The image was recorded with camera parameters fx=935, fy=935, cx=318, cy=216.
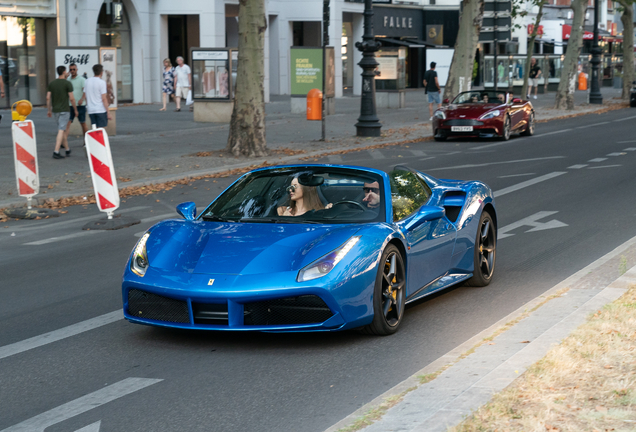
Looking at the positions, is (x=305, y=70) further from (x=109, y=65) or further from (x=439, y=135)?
(x=109, y=65)

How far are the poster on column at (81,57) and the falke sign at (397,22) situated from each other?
32752mm

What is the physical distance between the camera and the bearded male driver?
659 cm

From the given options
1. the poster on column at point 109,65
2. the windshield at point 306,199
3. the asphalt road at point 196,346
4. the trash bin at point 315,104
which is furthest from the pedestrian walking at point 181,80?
the windshield at point 306,199

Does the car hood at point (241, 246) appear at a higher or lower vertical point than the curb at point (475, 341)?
higher

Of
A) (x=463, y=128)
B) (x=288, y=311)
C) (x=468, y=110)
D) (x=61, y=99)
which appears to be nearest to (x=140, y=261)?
(x=288, y=311)

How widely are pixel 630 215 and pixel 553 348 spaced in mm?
6848

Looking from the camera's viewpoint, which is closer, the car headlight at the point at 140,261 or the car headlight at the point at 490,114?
the car headlight at the point at 140,261

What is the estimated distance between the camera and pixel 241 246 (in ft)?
19.6

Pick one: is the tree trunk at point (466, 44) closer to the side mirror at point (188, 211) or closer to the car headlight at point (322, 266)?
the side mirror at point (188, 211)

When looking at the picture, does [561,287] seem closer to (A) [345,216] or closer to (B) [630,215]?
(A) [345,216]

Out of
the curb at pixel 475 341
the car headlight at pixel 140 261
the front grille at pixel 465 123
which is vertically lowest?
the curb at pixel 475 341

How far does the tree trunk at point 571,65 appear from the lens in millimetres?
40250

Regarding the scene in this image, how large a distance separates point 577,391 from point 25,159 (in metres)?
9.87

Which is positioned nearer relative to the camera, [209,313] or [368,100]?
[209,313]
